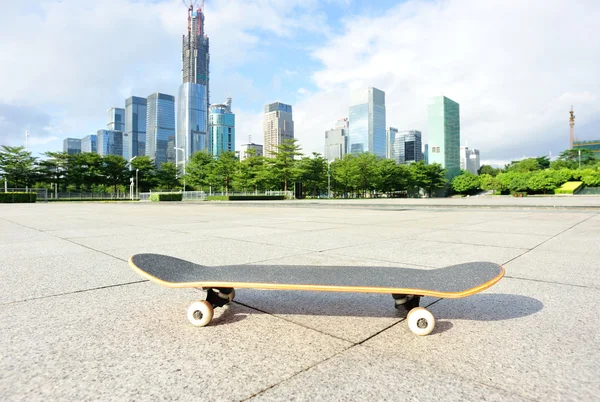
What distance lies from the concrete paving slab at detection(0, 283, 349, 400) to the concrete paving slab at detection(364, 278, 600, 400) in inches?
20.1

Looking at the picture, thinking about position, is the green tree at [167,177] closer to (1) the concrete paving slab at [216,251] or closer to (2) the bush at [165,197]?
(2) the bush at [165,197]

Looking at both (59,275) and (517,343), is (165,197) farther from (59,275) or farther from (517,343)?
(517,343)

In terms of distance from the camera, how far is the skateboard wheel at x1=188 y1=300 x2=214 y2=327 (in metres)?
2.15

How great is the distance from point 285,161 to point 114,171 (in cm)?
2788

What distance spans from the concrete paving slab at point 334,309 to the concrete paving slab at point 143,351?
0.45 ft

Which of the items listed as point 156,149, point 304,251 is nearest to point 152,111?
point 156,149

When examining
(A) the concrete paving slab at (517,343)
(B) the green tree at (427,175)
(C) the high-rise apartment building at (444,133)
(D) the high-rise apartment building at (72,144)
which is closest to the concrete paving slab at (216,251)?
(A) the concrete paving slab at (517,343)

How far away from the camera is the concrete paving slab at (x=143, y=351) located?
146cm

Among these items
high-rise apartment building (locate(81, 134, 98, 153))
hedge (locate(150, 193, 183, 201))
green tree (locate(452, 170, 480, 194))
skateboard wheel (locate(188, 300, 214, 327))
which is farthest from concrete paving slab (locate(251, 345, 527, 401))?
high-rise apartment building (locate(81, 134, 98, 153))

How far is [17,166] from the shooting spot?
48.1 meters

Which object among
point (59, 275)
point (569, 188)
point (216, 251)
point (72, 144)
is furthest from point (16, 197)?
point (72, 144)

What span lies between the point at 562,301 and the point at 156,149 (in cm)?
18971

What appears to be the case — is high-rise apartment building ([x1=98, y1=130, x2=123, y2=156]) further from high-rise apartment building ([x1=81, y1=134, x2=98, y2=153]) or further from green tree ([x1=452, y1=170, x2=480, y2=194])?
green tree ([x1=452, y1=170, x2=480, y2=194])

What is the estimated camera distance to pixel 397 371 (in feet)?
5.27
